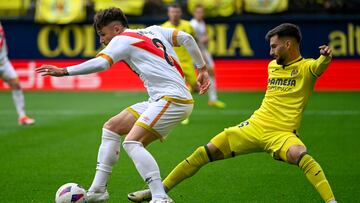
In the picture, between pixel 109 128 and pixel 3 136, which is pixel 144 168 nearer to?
pixel 109 128

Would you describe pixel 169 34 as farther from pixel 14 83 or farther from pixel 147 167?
pixel 14 83

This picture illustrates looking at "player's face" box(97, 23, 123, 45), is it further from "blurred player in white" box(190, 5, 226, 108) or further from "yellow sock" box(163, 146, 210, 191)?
"blurred player in white" box(190, 5, 226, 108)

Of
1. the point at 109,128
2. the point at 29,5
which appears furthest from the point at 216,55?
the point at 109,128

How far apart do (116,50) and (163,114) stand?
777mm

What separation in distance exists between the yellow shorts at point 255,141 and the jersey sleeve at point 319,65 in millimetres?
630

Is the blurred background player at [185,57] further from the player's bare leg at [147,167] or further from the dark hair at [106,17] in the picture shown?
the player's bare leg at [147,167]

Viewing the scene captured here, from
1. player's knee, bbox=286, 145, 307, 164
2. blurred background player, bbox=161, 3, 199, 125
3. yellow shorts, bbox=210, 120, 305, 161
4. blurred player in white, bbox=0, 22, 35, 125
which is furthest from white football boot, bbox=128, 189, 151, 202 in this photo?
blurred player in white, bbox=0, 22, 35, 125

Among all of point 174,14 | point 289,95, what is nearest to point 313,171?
point 289,95

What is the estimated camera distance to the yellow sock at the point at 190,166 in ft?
24.7

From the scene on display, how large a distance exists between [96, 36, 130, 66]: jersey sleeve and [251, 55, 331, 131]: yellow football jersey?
146 cm

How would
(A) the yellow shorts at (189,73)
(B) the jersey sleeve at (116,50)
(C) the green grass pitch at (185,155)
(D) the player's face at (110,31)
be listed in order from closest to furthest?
1. (B) the jersey sleeve at (116,50)
2. (D) the player's face at (110,31)
3. (C) the green grass pitch at (185,155)
4. (A) the yellow shorts at (189,73)

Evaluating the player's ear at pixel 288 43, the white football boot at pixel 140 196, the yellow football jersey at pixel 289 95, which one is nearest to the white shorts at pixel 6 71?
the white football boot at pixel 140 196

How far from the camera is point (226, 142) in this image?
746 centimetres

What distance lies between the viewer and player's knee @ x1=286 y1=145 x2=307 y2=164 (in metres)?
6.95
